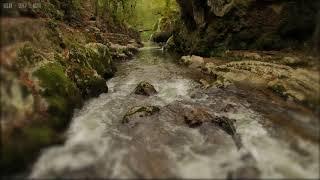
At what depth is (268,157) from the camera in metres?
14.6

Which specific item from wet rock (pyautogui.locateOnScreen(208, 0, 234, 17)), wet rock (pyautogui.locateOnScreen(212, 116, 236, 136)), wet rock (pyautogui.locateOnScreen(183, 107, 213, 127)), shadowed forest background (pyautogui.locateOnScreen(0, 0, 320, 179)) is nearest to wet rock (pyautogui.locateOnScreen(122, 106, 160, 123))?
shadowed forest background (pyautogui.locateOnScreen(0, 0, 320, 179))

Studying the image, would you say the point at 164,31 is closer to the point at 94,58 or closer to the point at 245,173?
the point at 94,58

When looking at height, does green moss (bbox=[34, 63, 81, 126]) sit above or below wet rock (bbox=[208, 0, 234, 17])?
below

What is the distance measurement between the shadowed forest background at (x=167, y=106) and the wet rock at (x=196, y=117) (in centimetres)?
8

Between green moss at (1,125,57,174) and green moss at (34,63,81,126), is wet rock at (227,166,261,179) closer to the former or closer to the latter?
green moss at (1,125,57,174)

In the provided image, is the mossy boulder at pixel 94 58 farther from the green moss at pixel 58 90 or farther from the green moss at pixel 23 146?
the green moss at pixel 23 146

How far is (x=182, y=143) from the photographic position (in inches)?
643

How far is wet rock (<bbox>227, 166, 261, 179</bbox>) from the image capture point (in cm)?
1309

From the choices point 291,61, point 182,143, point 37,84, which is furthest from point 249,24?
point 37,84

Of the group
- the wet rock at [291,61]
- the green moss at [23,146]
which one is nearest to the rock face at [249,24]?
the wet rock at [291,61]

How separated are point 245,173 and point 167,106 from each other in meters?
8.99

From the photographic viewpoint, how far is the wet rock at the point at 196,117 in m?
18.5

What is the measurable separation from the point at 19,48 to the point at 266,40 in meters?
21.5

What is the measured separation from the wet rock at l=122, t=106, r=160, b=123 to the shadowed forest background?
9cm
